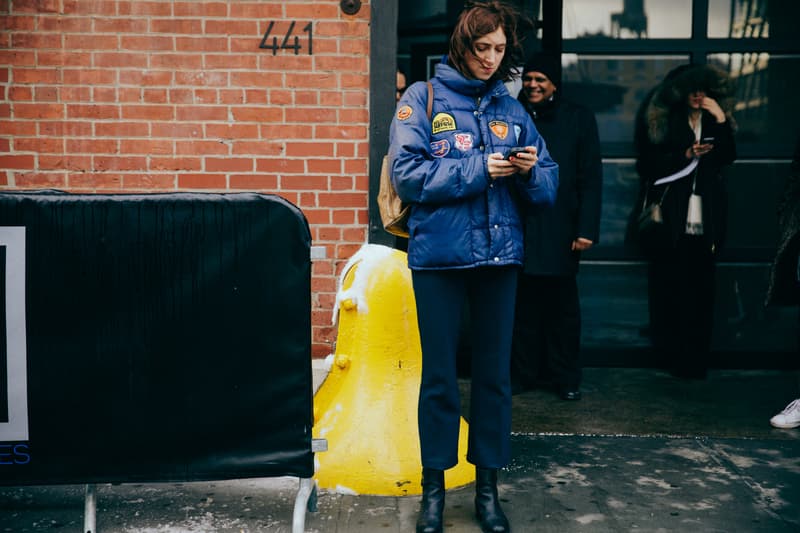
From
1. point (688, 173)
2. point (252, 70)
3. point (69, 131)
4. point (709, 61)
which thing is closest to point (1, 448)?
point (69, 131)

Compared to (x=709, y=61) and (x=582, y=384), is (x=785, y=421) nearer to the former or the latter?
(x=582, y=384)

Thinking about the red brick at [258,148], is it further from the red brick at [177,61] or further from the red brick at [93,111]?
the red brick at [93,111]

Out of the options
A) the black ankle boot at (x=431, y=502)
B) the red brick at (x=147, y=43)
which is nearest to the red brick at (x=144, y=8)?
the red brick at (x=147, y=43)

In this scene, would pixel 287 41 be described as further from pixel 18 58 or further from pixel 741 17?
pixel 741 17

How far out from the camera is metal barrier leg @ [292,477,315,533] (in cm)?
324

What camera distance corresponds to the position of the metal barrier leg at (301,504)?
128 inches

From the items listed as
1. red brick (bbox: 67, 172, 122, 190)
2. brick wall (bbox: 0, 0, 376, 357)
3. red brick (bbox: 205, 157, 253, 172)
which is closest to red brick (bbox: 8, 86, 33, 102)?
brick wall (bbox: 0, 0, 376, 357)

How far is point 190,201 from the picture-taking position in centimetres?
324

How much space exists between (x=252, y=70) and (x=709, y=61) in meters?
3.22

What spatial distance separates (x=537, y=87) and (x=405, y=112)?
6.99 feet

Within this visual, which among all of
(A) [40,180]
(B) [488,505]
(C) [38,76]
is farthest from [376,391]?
(C) [38,76]

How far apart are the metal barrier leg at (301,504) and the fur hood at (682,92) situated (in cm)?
368

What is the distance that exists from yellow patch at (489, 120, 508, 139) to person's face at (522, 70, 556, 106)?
6.32 ft

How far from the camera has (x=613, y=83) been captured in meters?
6.14
